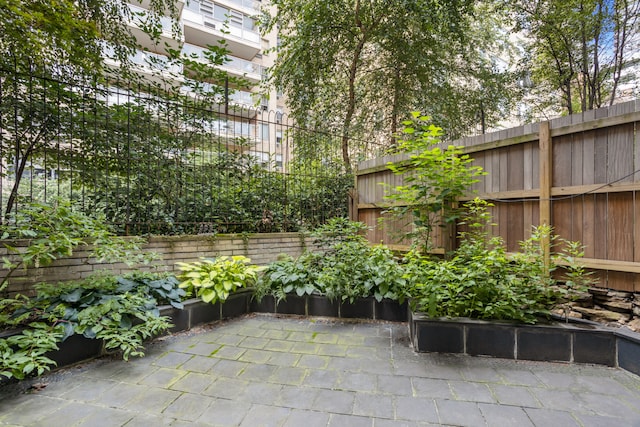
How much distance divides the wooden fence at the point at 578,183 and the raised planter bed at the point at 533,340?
470 mm

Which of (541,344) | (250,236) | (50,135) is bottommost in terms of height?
(541,344)

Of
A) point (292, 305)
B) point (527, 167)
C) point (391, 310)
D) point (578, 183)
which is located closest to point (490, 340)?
point (391, 310)

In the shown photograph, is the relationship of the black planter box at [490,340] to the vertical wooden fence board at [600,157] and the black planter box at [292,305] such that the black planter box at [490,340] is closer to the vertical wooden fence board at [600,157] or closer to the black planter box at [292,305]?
the vertical wooden fence board at [600,157]

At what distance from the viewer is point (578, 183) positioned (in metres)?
2.41

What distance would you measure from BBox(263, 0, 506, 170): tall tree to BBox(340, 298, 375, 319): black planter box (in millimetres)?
2971

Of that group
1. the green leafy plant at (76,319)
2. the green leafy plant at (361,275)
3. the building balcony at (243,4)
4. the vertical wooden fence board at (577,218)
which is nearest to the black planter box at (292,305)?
the green leafy plant at (361,275)

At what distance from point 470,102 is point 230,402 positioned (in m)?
8.25

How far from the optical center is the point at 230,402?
1658mm

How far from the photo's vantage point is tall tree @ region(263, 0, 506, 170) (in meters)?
6.00

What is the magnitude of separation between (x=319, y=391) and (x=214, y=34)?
18.6 m

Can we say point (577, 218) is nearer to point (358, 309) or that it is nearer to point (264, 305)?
point (358, 309)

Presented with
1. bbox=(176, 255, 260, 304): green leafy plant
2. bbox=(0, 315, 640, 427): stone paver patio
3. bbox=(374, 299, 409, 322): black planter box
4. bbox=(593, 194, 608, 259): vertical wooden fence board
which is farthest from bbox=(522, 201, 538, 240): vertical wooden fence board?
bbox=(176, 255, 260, 304): green leafy plant

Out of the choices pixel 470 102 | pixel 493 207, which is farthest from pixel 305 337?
pixel 470 102

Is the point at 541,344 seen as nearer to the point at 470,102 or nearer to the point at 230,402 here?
the point at 230,402
